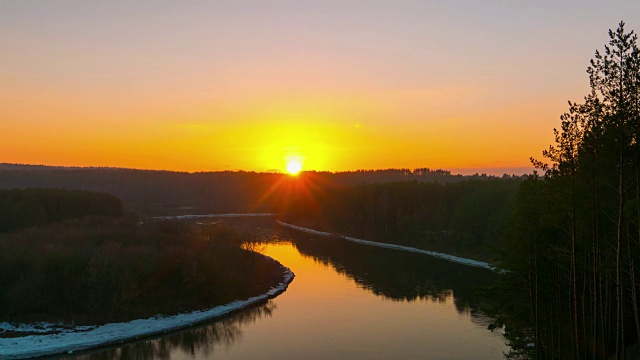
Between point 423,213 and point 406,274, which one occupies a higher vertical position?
point 423,213

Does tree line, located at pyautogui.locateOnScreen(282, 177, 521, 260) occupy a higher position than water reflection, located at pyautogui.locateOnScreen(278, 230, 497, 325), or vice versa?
tree line, located at pyautogui.locateOnScreen(282, 177, 521, 260)

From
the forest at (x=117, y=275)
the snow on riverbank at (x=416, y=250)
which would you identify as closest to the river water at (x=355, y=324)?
the forest at (x=117, y=275)

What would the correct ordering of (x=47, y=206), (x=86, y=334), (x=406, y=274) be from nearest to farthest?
(x=86, y=334) < (x=406, y=274) < (x=47, y=206)

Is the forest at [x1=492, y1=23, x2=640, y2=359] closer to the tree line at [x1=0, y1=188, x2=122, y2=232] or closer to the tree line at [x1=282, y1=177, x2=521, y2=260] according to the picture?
the tree line at [x1=282, y1=177, x2=521, y2=260]

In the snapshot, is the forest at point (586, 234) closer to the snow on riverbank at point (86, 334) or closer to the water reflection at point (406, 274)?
the water reflection at point (406, 274)

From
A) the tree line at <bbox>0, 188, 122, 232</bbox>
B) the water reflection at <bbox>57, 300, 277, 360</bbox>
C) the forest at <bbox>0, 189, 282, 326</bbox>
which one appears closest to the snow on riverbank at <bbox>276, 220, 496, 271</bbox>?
the forest at <bbox>0, 189, 282, 326</bbox>

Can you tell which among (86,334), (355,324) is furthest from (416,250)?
(86,334)

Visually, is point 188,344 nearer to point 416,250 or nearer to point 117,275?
point 117,275

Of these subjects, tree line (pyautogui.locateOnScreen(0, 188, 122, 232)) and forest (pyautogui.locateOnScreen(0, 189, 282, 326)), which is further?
tree line (pyautogui.locateOnScreen(0, 188, 122, 232))
